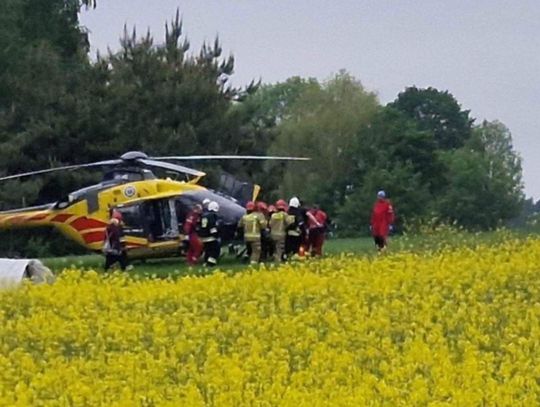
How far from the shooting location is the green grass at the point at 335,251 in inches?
1137

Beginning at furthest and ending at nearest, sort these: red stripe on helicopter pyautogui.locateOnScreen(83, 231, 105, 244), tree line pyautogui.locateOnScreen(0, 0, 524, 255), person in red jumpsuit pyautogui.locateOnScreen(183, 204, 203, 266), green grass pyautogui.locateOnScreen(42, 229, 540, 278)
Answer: tree line pyautogui.locateOnScreen(0, 0, 524, 255) < red stripe on helicopter pyautogui.locateOnScreen(83, 231, 105, 244) < person in red jumpsuit pyautogui.locateOnScreen(183, 204, 203, 266) < green grass pyautogui.locateOnScreen(42, 229, 540, 278)

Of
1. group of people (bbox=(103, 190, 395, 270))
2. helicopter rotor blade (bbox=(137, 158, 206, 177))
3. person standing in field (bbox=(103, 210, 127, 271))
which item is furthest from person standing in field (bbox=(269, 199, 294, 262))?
person standing in field (bbox=(103, 210, 127, 271))

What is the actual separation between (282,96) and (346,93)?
35.7 meters

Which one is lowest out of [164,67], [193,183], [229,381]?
[229,381]

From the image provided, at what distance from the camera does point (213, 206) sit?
30562 mm

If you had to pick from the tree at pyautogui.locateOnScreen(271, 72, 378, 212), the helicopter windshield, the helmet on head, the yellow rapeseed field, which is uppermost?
the tree at pyautogui.locateOnScreen(271, 72, 378, 212)

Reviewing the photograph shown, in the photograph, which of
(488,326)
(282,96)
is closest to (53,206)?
(488,326)

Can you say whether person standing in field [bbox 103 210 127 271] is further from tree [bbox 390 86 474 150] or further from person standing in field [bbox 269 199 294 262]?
tree [bbox 390 86 474 150]

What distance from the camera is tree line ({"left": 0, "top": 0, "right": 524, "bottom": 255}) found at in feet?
163

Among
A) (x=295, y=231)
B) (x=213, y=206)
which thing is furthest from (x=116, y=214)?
(x=295, y=231)

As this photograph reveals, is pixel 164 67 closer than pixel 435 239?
No

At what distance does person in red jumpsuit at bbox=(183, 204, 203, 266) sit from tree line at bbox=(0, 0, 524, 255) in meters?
11.0

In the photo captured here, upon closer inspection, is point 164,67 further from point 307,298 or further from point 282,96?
point 282,96

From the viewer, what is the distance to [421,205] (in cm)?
5969
